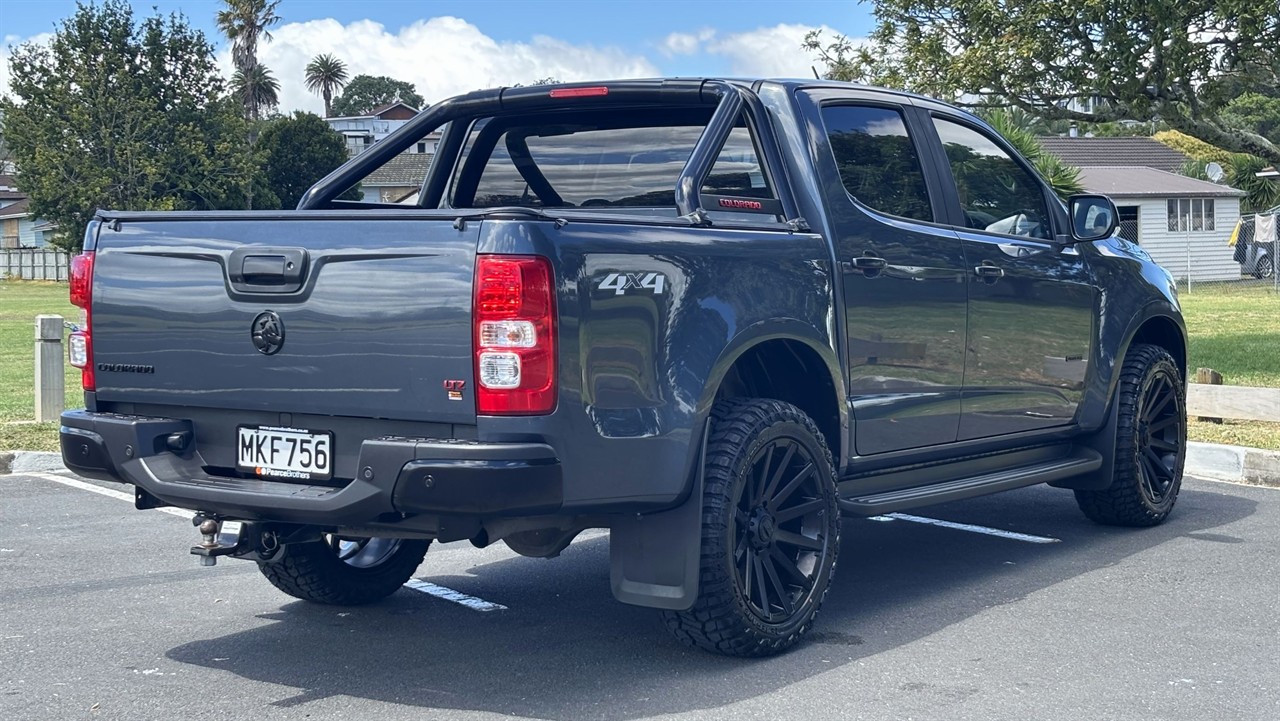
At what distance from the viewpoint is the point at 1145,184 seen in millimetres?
45688

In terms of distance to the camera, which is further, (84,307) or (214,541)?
(84,307)

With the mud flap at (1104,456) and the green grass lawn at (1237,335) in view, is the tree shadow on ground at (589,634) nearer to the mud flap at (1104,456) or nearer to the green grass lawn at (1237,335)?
the mud flap at (1104,456)

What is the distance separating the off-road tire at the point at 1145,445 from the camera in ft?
23.4

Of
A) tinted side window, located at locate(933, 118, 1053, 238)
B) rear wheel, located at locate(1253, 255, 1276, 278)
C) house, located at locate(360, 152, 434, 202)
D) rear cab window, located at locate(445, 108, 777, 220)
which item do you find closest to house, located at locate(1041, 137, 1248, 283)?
rear wheel, located at locate(1253, 255, 1276, 278)

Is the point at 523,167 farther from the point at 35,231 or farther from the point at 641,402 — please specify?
the point at 35,231

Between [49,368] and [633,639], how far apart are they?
25.0ft

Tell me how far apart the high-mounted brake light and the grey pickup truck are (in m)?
0.01

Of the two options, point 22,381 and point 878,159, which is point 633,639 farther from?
point 22,381

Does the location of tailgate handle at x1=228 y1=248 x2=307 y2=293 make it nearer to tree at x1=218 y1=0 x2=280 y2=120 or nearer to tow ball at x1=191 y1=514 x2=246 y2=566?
tow ball at x1=191 y1=514 x2=246 y2=566

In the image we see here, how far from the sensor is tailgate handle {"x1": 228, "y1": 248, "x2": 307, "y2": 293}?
4.50 metres

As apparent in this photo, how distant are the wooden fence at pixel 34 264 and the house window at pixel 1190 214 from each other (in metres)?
39.8

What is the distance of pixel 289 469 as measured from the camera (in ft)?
15.0

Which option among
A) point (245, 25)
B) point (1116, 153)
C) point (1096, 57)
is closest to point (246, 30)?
point (245, 25)

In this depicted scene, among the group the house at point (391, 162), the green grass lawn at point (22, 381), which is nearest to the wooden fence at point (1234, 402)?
the green grass lawn at point (22, 381)
